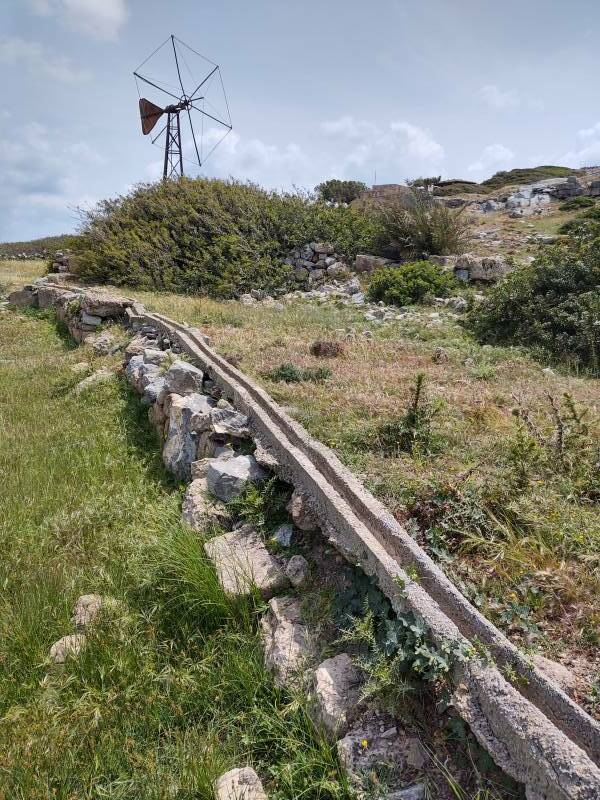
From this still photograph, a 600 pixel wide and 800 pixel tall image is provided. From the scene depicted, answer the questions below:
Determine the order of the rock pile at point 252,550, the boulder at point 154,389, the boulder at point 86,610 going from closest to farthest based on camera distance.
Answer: the rock pile at point 252,550
the boulder at point 86,610
the boulder at point 154,389

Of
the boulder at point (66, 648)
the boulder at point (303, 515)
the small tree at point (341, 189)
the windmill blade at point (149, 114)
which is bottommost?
the boulder at point (66, 648)

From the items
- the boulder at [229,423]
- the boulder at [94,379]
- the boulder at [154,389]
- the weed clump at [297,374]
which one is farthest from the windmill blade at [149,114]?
the boulder at [229,423]

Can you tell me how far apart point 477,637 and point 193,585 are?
1.49 meters

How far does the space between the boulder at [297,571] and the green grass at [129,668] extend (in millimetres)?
257

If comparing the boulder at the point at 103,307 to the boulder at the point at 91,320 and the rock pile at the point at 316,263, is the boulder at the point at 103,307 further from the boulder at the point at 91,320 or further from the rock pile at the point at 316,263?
the rock pile at the point at 316,263

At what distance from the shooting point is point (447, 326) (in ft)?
26.2

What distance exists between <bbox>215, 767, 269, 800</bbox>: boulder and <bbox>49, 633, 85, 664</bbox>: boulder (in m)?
1.08

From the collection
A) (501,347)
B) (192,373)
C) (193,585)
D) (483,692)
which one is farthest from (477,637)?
(501,347)

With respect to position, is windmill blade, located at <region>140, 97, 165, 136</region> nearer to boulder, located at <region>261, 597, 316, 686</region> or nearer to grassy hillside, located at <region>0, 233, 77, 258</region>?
grassy hillside, located at <region>0, 233, 77, 258</region>

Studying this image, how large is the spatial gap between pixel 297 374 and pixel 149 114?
21662mm

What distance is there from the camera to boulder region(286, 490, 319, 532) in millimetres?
2893

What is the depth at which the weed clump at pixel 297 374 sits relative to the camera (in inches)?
201

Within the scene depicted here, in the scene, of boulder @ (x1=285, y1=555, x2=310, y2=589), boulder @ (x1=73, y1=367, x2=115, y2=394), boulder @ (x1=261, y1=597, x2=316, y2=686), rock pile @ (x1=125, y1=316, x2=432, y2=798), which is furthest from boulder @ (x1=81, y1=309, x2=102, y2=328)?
boulder @ (x1=261, y1=597, x2=316, y2=686)

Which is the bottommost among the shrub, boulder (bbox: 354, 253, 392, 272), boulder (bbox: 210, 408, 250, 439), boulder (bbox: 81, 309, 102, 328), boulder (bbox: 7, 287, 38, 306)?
boulder (bbox: 210, 408, 250, 439)
